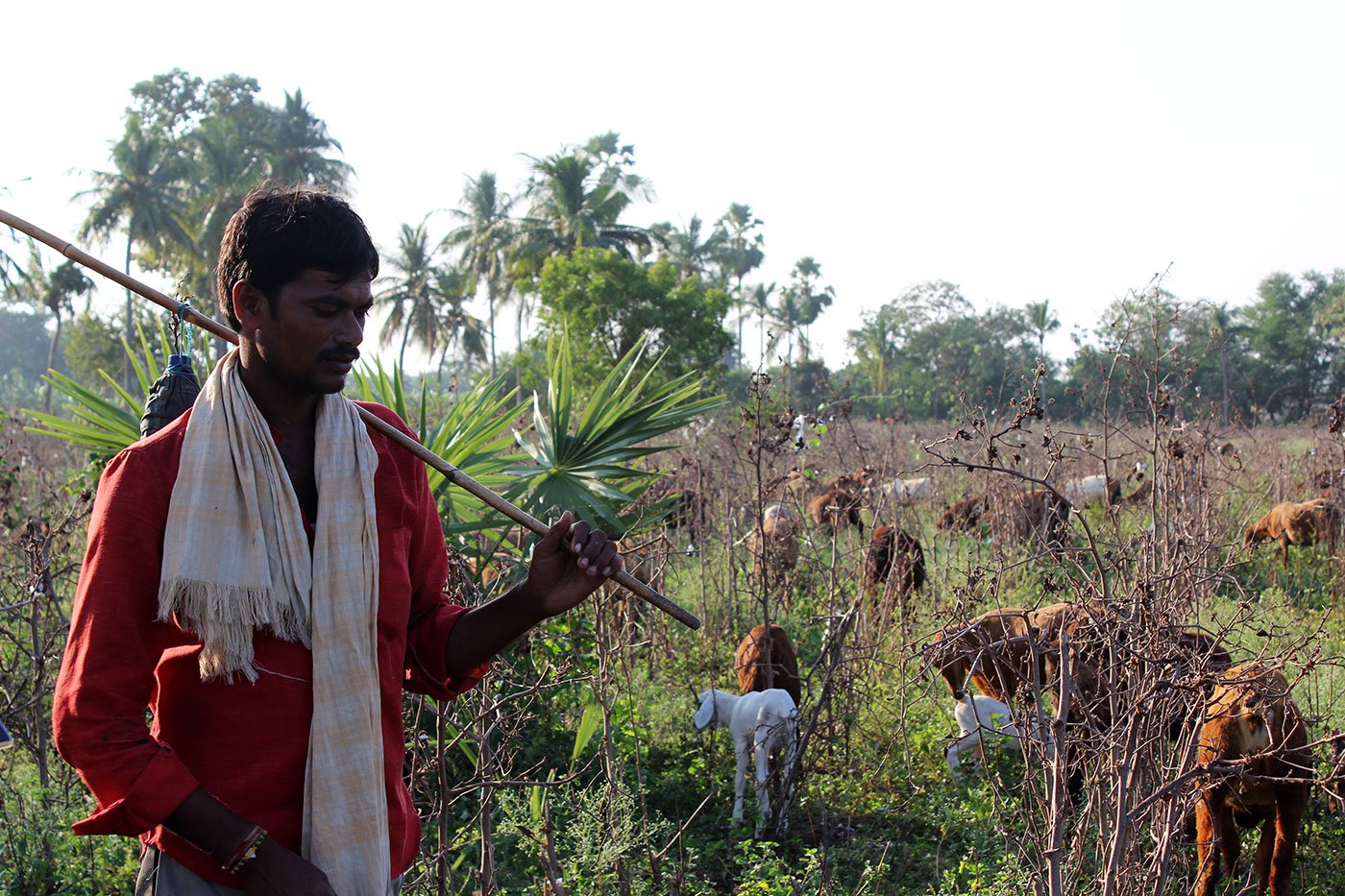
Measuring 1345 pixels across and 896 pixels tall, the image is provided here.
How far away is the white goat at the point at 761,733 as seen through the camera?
459 cm

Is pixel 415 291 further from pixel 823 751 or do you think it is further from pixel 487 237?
pixel 823 751

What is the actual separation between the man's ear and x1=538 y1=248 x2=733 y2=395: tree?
16.5m

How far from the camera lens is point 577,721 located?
218 inches

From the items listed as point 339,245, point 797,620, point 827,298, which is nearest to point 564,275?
point 797,620

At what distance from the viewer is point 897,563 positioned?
6.26 metres

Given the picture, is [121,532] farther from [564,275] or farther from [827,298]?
[827,298]

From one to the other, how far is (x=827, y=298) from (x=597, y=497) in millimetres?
45657

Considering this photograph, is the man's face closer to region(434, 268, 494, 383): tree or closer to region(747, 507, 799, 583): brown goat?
region(747, 507, 799, 583): brown goat

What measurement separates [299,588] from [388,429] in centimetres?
32

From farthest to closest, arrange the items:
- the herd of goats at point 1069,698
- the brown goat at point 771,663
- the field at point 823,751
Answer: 1. the brown goat at point 771,663
2. the field at point 823,751
3. the herd of goats at point 1069,698

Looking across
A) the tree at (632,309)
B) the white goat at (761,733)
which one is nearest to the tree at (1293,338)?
the tree at (632,309)

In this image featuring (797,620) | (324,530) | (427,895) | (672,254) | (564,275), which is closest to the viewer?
(324,530)

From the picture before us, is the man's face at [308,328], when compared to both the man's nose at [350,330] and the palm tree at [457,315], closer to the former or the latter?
the man's nose at [350,330]

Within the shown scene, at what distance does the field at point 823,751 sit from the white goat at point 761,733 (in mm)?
93
